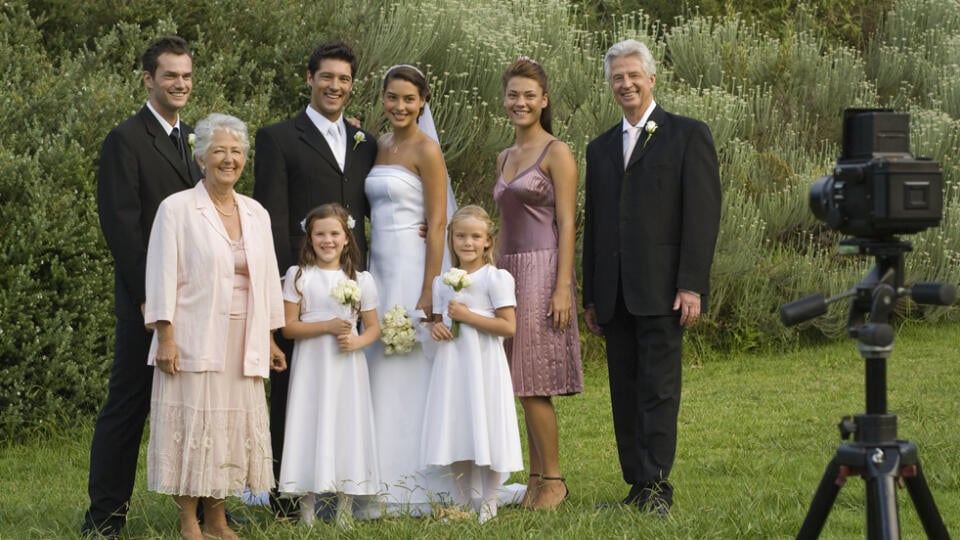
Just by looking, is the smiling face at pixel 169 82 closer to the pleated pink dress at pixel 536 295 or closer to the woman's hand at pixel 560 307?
the pleated pink dress at pixel 536 295

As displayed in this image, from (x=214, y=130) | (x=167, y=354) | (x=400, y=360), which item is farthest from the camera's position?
(x=400, y=360)

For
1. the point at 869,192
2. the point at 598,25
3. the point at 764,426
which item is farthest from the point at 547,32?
the point at 869,192

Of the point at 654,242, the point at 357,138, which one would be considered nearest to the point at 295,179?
the point at 357,138

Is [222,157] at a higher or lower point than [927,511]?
higher

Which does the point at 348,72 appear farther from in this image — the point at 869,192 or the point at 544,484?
the point at 869,192

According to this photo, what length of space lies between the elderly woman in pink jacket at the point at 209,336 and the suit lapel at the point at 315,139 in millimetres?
606

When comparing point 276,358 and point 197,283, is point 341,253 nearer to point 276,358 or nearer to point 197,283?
point 276,358

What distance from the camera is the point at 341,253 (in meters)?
5.95

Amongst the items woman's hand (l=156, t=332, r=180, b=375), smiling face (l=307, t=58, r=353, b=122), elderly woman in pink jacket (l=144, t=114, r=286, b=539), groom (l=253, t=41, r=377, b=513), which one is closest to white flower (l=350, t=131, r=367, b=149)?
groom (l=253, t=41, r=377, b=513)

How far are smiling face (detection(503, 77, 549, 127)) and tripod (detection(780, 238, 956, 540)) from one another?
104 inches

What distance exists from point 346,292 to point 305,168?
64 centimetres

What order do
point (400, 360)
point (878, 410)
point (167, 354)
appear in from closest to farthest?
point (878, 410) → point (167, 354) → point (400, 360)

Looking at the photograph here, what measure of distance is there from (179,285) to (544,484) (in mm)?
1984

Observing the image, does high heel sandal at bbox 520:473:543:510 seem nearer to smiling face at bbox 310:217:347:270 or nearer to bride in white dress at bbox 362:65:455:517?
bride in white dress at bbox 362:65:455:517
